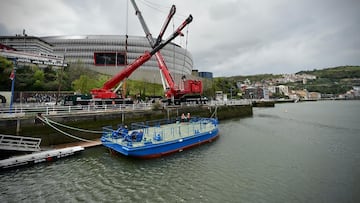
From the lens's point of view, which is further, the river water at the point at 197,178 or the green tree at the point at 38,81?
→ the green tree at the point at 38,81

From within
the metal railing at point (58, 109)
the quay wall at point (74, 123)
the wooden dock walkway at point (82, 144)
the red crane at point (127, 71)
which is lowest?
the wooden dock walkway at point (82, 144)

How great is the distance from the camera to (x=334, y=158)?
1383cm

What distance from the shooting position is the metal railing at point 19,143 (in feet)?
39.8

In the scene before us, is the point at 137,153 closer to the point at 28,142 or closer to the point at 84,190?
the point at 84,190

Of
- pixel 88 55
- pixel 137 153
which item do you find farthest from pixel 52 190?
pixel 88 55

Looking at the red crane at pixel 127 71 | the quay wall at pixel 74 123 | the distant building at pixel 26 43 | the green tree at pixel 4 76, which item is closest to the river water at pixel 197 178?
the quay wall at pixel 74 123

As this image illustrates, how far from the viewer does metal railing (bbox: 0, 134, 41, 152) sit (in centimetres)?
1214

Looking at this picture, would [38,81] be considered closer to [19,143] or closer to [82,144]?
[19,143]

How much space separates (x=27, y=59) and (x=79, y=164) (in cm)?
4906

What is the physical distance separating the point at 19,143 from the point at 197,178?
1373cm

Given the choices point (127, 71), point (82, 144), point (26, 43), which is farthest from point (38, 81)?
point (26, 43)

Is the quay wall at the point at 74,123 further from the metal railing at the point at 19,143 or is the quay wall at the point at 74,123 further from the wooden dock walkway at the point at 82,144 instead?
the metal railing at the point at 19,143

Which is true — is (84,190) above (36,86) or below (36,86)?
below

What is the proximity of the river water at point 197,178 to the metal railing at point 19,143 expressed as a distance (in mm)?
2195
